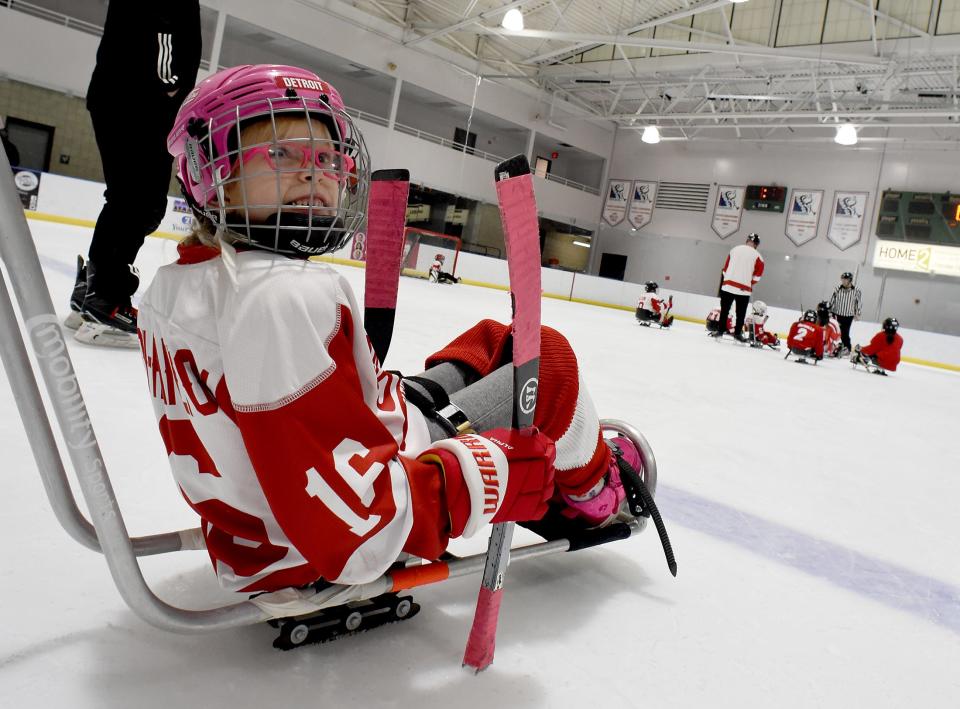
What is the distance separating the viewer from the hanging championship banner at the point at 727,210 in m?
16.2

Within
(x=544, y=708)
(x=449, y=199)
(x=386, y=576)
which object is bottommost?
(x=544, y=708)

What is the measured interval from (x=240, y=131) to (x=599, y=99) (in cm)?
1749

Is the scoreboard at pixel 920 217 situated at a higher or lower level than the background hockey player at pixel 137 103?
higher

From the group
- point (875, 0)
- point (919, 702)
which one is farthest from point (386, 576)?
point (875, 0)

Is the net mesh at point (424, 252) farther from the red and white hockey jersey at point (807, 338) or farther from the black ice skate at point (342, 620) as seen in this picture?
the black ice skate at point (342, 620)

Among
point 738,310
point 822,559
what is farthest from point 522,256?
point 738,310

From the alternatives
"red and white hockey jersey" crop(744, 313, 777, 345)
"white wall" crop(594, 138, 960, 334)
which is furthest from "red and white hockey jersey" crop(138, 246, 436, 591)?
"white wall" crop(594, 138, 960, 334)

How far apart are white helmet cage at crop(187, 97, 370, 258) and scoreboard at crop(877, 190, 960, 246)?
1533 cm

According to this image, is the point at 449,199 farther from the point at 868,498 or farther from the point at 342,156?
the point at 342,156

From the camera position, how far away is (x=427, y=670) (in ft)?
2.71

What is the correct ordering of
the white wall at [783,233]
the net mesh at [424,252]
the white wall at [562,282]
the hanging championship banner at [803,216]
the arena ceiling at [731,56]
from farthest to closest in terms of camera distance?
the hanging championship banner at [803,216] < the white wall at [783,233] < the arena ceiling at [731,56] < the net mesh at [424,252] < the white wall at [562,282]

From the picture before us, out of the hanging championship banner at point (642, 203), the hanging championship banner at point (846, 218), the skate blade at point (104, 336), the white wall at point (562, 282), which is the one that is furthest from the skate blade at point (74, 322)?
the hanging championship banner at point (642, 203)

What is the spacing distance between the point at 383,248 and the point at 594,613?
61 cm

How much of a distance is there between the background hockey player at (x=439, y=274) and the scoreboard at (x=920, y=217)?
28.8 ft
